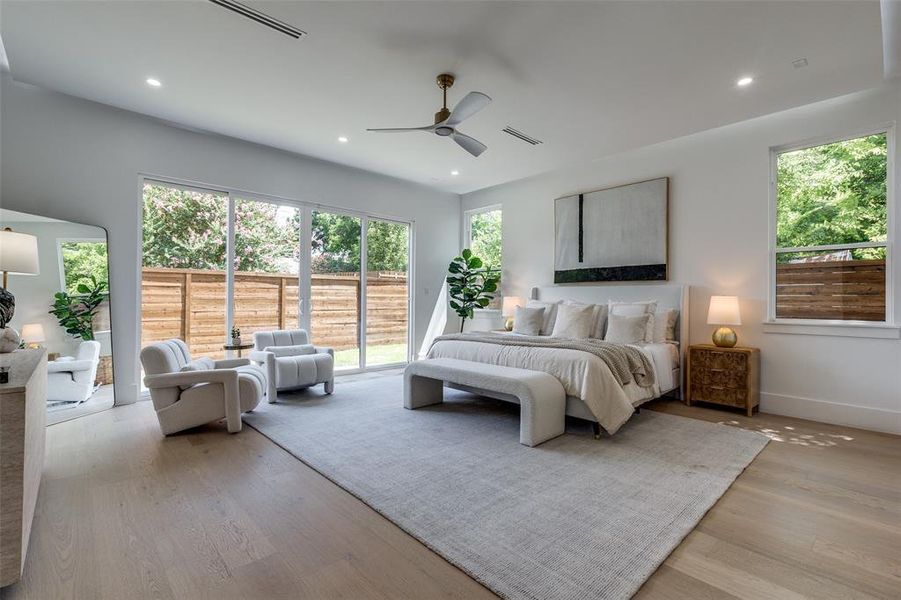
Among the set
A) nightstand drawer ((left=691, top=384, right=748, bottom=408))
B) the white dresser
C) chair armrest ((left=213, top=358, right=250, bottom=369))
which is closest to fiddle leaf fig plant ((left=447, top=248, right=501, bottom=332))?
nightstand drawer ((left=691, top=384, right=748, bottom=408))

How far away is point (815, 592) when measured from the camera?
1546mm

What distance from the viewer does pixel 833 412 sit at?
12.2 feet

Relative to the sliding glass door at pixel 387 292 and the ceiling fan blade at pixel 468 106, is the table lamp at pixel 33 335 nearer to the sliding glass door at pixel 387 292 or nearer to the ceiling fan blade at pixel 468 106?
the sliding glass door at pixel 387 292

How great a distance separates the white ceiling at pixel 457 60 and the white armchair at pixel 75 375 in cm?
236

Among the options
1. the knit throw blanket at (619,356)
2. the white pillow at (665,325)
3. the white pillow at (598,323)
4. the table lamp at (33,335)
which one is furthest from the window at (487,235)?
the table lamp at (33,335)

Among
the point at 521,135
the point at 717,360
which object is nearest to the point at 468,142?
the point at 521,135

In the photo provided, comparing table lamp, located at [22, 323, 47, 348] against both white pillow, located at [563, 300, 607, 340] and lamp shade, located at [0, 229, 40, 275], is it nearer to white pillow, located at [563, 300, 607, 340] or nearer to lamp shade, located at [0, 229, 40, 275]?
lamp shade, located at [0, 229, 40, 275]

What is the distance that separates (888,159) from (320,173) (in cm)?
592

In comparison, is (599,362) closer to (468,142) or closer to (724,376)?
(724,376)

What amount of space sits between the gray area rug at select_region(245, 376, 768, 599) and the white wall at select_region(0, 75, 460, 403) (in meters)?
2.02

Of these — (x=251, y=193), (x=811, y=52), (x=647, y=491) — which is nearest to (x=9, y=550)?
(x=647, y=491)

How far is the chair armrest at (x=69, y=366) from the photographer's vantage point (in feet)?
11.5

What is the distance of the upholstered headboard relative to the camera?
4512mm

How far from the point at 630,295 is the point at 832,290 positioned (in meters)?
1.82
